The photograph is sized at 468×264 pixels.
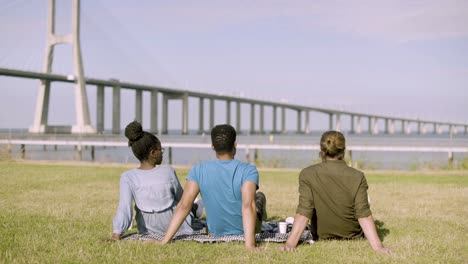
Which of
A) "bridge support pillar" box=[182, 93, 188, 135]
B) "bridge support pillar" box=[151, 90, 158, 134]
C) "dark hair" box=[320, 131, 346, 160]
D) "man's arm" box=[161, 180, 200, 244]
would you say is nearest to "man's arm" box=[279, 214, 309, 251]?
"dark hair" box=[320, 131, 346, 160]

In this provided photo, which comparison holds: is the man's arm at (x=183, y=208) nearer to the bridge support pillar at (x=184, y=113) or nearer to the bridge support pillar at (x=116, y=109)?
the bridge support pillar at (x=116, y=109)

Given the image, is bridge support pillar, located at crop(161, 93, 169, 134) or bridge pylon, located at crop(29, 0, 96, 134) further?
bridge support pillar, located at crop(161, 93, 169, 134)

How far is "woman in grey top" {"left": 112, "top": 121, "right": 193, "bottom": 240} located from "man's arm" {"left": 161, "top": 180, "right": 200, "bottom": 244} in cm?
32

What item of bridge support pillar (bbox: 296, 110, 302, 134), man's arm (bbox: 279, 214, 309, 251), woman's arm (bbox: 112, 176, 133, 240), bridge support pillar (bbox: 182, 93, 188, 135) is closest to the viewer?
man's arm (bbox: 279, 214, 309, 251)

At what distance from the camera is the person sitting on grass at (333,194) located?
15.8 feet

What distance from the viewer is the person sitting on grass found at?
4.82 metres

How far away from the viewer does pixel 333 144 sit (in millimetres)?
4848

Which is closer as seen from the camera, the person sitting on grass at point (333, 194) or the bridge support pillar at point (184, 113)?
the person sitting on grass at point (333, 194)

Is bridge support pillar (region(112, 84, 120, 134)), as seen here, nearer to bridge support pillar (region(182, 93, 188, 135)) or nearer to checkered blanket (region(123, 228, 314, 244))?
bridge support pillar (region(182, 93, 188, 135))

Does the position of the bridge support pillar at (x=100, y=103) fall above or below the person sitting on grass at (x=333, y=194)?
above

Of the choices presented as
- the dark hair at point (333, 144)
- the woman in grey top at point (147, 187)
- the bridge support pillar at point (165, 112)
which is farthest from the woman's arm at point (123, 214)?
the bridge support pillar at point (165, 112)

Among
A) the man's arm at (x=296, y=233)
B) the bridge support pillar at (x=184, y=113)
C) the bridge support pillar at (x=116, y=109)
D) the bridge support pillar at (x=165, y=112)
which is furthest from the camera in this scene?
the bridge support pillar at (x=165, y=112)

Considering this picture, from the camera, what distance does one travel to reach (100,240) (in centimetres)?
508

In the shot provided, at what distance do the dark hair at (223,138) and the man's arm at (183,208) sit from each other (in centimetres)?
36
